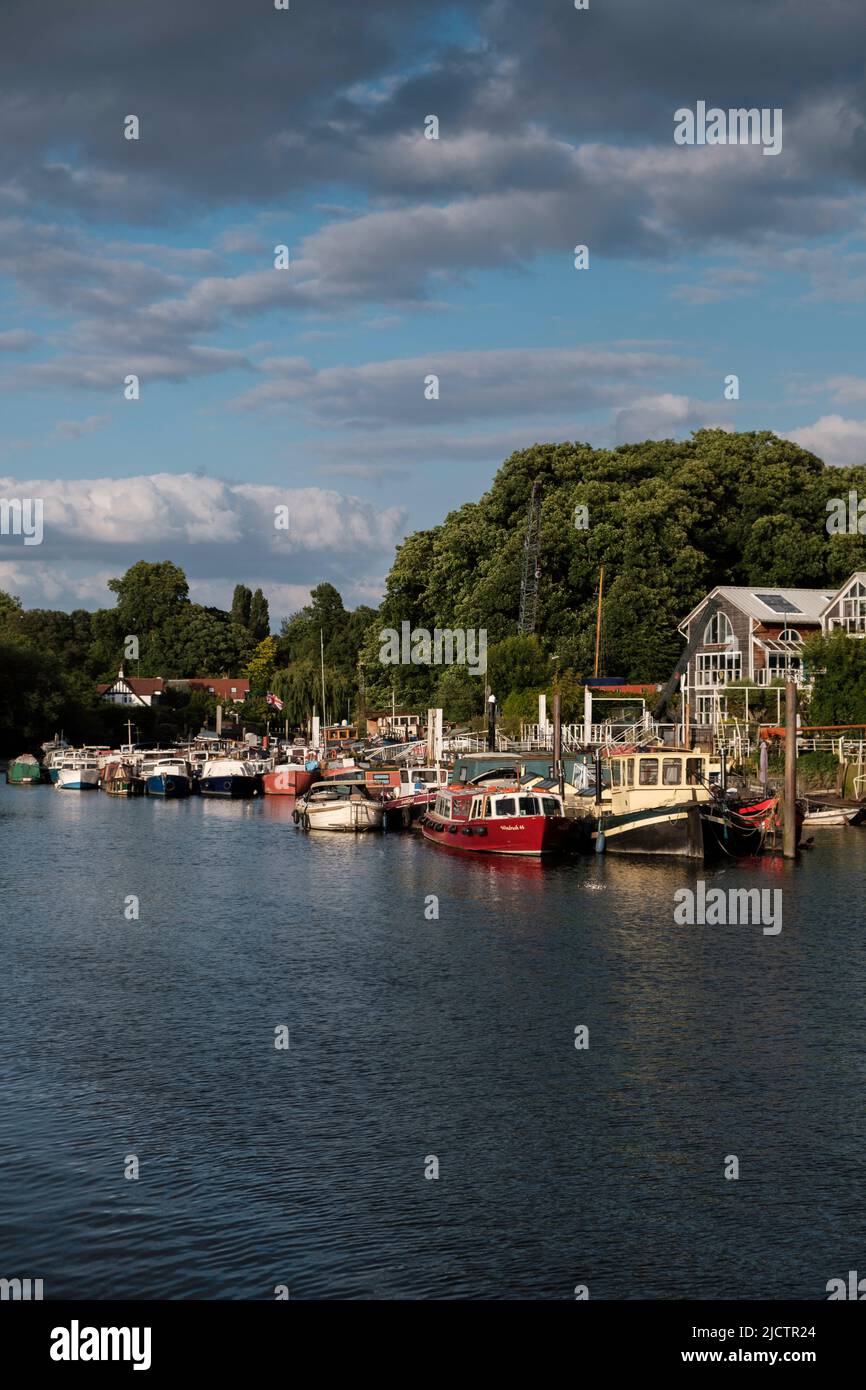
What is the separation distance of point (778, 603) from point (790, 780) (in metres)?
45.3

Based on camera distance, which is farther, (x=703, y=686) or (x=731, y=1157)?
(x=703, y=686)

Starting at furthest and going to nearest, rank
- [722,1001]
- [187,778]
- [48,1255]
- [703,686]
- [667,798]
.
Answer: [187,778], [703,686], [667,798], [722,1001], [48,1255]

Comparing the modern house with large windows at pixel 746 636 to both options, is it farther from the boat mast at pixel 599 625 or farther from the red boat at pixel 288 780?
the red boat at pixel 288 780

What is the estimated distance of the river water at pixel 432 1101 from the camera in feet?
52.1

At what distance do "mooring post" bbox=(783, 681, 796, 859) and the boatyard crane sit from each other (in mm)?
50807

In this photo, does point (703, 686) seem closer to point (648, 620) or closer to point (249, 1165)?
point (648, 620)

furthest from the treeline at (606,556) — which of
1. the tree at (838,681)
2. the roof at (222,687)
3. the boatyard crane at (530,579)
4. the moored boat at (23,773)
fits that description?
the roof at (222,687)

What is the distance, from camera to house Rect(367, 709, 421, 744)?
11574cm

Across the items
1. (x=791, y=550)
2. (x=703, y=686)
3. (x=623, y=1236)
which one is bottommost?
(x=623, y=1236)

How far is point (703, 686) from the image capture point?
97.0 metres

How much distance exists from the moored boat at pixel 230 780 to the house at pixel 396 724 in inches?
521

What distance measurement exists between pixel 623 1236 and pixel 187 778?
300 ft

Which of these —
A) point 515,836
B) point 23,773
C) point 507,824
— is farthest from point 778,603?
point 23,773
